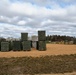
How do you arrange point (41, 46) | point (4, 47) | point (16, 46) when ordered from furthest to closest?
point (41, 46)
point (16, 46)
point (4, 47)

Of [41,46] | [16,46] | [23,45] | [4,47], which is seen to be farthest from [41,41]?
[4,47]

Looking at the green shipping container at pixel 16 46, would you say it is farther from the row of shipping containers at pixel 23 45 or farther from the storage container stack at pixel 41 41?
the storage container stack at pixel 41 41

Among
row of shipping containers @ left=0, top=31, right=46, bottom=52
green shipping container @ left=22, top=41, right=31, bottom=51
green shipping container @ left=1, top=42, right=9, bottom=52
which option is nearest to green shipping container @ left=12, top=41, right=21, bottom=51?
row of shipping containers @ left=0, top=31, right=46, bottom=52

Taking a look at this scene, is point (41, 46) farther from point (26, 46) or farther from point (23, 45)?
point (23, 45)

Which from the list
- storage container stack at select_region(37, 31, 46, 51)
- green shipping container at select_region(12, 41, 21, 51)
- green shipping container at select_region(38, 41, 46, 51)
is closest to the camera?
green shipping container at select_region(12, 41, 21, 51)

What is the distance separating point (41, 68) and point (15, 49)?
51.1ft

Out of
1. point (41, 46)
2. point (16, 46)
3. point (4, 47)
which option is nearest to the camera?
point (4, 47)

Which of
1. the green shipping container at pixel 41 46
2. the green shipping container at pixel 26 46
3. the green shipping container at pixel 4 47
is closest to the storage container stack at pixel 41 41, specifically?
the green shipping container at pixel 41 46

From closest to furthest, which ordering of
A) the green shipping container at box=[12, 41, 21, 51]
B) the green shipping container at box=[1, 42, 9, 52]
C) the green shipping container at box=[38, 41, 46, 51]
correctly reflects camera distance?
the green shipping container at box=[1, 42, 9, 52] → the green shipping container at box=[12, 41, 21, 51] → the green shipping container at box=[38, 41, 46, 51]

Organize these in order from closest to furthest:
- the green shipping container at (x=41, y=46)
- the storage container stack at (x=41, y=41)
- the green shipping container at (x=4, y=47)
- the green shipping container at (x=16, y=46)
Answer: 1. the green shipping container at (x=4, y=47)
2. the green shipping container at (x=16, y=46)
3. the green shipping container at (x=41, y=46)
4. the storage container stack at (x=41, y=41)

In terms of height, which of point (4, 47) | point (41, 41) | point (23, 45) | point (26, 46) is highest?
point (41, 41)

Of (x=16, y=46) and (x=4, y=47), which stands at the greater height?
(x=16, y=46)

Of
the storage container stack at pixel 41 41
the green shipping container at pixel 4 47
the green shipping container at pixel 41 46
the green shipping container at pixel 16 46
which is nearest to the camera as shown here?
the green shipping container at pixel 4 47

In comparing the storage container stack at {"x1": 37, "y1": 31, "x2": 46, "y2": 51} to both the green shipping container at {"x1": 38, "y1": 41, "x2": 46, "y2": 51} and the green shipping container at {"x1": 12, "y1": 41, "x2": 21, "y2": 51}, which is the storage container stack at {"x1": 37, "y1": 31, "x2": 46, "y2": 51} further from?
the green shipping container at {"x1": 12, "y1": 41, "x2": 21, "y2": 51}
